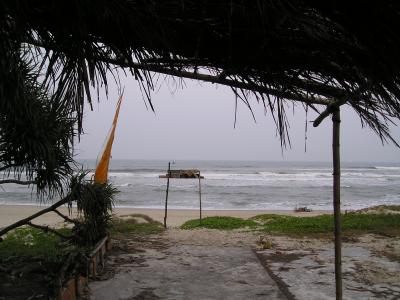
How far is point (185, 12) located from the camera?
1054mm

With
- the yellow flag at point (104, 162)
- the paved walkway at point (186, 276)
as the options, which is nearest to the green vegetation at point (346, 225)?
the paved walkway at point (186, 276)

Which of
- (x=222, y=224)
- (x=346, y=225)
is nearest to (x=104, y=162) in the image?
(x=222, y=224)

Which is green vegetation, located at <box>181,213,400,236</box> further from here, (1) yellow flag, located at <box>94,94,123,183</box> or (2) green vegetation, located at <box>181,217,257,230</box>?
(1) yellow flag, located at <box>94,94,123,183</box>

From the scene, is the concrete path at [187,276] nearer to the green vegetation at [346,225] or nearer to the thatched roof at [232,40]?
the green vegetation at [346,225]

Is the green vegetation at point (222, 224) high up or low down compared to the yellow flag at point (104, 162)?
down

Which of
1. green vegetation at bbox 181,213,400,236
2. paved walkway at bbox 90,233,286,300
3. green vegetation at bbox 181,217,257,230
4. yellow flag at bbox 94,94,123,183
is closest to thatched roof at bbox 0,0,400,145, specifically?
paved walkway at bbox 90,233,286,300

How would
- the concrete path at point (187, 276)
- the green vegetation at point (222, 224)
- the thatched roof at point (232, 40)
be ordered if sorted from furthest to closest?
the green vegetation at point (222, 224)
the concrete path at point (187, 276)
the thatched roof at point (232, 40)

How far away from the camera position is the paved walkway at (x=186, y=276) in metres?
4.09

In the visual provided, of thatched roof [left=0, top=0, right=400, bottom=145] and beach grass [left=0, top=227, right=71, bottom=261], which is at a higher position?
thatched roof [left=0, top=0, right=400, bottom=145]

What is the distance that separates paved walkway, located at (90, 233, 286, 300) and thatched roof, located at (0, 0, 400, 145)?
3131mm

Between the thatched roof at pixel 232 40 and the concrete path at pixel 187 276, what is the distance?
10.3 feet

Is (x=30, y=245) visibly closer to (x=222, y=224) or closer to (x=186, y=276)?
(x=186, y=276)

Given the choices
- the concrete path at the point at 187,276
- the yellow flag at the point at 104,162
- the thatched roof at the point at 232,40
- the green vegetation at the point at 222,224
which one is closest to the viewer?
the thatched roof at the point at 232,40

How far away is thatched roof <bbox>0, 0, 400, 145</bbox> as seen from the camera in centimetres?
94
